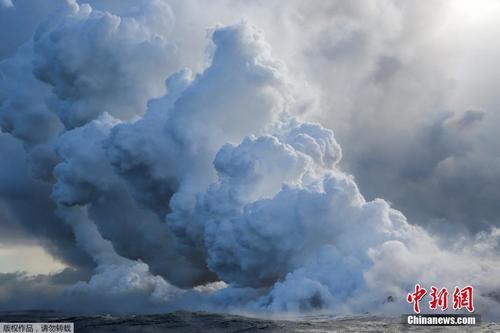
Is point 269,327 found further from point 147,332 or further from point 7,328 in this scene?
point 7,328

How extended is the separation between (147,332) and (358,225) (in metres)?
67.8

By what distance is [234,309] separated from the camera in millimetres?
137125

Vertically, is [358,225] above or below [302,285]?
above

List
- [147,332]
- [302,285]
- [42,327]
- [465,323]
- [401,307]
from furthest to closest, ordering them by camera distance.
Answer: [302,285], [401,307], [465,323], [147,332], [42,327]

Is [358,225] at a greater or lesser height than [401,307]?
greater

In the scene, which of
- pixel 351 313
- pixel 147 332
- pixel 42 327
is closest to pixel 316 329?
pixel 147 332

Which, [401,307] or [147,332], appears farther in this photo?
[401,307]

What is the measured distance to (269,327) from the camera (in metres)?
76.8

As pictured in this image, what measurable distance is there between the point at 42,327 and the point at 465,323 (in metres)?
54.5

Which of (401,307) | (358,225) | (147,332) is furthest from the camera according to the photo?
(358,225)

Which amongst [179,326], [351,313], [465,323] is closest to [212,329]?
[179,326]

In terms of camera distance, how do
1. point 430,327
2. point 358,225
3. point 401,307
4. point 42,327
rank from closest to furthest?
point 42,327 < point 430,327 < point 401,307 < point 358,225

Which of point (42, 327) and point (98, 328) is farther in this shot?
point (98, 328)

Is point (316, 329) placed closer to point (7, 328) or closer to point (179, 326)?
point (179, 326)
